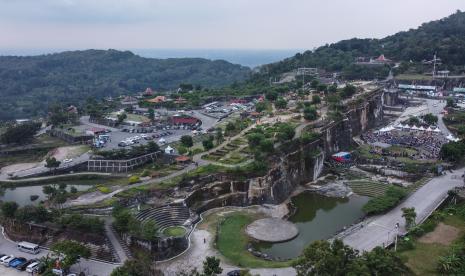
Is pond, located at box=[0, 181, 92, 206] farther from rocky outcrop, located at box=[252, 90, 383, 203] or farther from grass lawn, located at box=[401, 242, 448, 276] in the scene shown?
grass lawn, located at box=[401, 242, 448, 276]

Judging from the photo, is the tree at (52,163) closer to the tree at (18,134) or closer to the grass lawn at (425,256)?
the tree at (18,134)

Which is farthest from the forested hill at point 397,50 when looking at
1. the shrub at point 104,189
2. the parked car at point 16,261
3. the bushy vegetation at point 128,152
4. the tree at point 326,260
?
the parked car at point 16,261

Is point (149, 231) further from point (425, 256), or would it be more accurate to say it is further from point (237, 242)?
point (425, 256)

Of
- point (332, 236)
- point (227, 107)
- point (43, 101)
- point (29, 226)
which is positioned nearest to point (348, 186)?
point (332, 236)

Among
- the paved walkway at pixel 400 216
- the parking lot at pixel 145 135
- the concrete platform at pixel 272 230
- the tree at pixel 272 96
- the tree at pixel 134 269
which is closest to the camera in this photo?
the tree at pixel 134 269

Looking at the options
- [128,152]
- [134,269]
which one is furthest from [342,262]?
[128,152]

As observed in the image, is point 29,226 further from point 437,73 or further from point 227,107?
point 437,73
